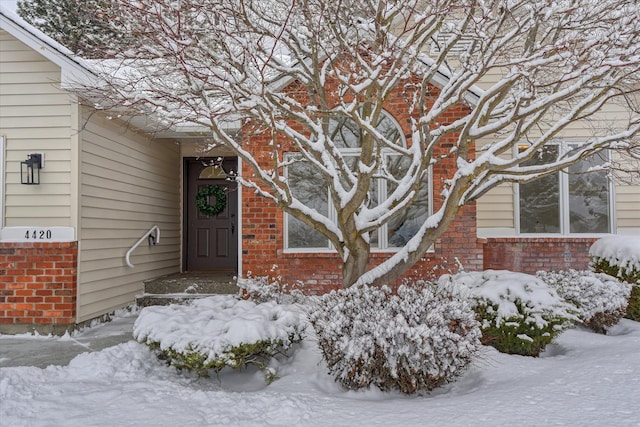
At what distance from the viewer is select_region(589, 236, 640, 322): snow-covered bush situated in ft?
18.4

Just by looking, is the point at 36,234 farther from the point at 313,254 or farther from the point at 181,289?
the point at 313,254

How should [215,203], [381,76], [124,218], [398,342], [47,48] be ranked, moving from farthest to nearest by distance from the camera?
[215,203]
[124,218]
[47,48]
[381,76]
[398,342]

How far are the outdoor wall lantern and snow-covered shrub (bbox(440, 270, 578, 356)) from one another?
18.0ft

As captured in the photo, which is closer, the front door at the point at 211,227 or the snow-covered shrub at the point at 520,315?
the snow-covered shrub at the point at 520,315

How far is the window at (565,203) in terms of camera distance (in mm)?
7859

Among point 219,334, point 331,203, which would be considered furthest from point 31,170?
point 331,203

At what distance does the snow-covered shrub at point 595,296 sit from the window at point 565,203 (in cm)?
268

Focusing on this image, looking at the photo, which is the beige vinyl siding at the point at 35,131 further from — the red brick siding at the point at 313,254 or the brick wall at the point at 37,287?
the red brick siding at the point at 313,254

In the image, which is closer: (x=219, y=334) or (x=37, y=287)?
(x=219, y=334)

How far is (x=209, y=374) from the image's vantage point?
153 inches

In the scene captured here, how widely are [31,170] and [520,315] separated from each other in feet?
19.7

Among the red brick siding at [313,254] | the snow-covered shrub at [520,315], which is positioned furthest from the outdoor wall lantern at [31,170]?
the snow-covered shrub at [520,315]

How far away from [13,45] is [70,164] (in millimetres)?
1766

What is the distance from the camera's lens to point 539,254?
774 cm
